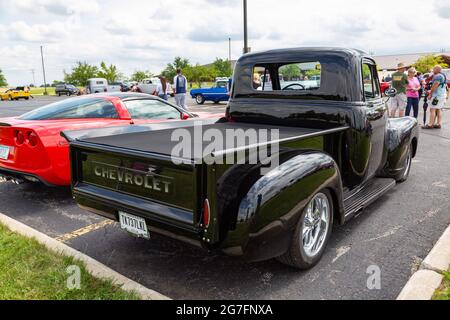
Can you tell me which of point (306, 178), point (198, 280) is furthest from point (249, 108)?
point (198, 280)

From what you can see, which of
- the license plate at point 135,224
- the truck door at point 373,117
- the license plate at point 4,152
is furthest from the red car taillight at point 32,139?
the truck door at point 373,117

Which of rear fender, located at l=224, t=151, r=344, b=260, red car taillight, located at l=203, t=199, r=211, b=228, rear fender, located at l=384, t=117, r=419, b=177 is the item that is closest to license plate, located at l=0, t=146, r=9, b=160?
red car taillight, located at l=203, t=199, r=211, b=228

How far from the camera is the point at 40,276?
295 centimetres

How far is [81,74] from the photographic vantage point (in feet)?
229

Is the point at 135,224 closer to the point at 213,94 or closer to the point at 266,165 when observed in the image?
the point at 266,165

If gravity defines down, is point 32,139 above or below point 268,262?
above

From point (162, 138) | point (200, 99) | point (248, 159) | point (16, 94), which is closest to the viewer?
point (248, 159)

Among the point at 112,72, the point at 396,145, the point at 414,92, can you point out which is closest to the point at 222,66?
the point at 112,72

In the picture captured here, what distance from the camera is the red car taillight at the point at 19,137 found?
4.70 meters

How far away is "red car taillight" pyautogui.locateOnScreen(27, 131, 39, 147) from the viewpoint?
460 centimetres

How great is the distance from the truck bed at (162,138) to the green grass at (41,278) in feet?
3.37

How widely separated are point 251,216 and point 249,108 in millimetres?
2335

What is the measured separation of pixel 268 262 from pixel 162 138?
1.54 meters
